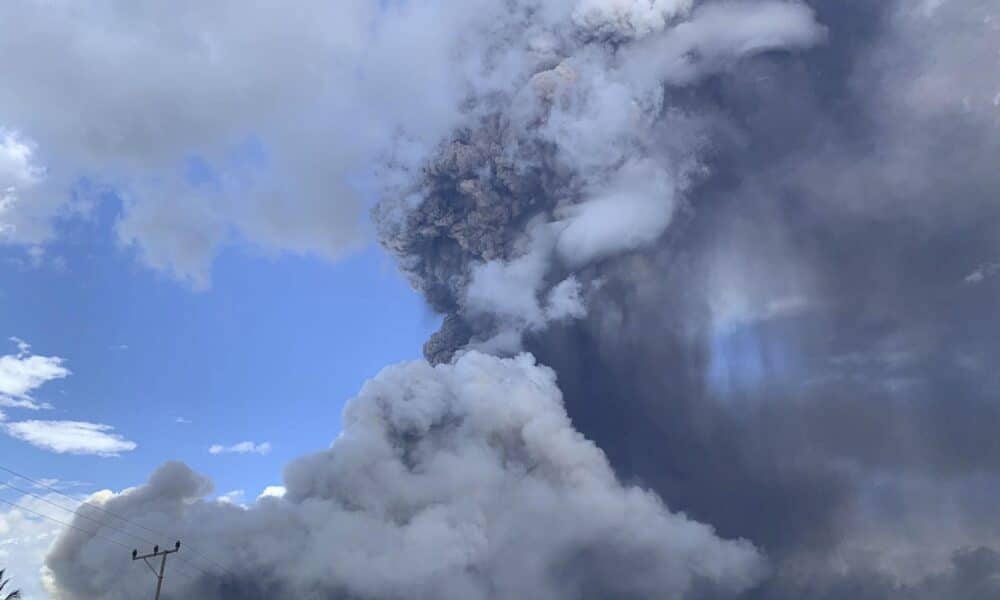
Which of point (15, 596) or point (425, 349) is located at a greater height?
point (425, 349)

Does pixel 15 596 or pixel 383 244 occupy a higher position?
pixel 383 244

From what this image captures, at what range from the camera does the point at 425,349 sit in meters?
139

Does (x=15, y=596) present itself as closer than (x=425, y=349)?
Yes

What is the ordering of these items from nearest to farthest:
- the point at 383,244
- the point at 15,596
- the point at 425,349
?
the point at 15,596 → the point at 383,244 → the point at 425,349

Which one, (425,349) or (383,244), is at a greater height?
(383,244)

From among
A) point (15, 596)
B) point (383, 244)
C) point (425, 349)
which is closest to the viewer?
point (15, 596)

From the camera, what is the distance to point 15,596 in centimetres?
4559

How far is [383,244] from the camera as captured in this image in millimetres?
127188

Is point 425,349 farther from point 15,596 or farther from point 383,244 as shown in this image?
point 15,596

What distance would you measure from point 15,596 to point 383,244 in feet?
284

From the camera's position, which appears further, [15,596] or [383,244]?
[383,244]

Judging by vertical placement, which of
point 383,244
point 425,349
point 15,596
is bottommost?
point 15,596

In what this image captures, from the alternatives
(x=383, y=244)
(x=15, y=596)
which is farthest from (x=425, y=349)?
(x=15, y=596)

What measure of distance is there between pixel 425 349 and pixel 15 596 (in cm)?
9522
